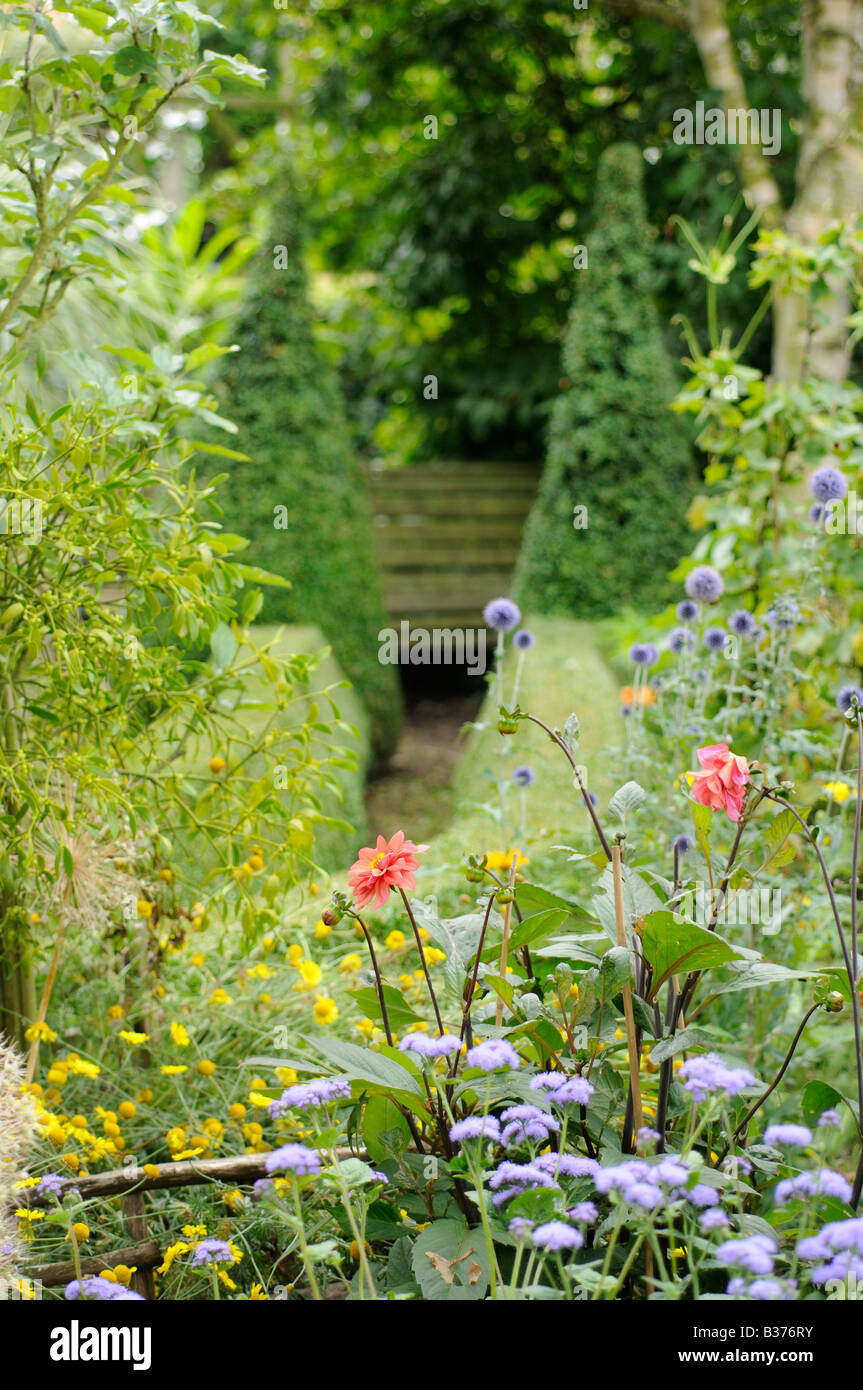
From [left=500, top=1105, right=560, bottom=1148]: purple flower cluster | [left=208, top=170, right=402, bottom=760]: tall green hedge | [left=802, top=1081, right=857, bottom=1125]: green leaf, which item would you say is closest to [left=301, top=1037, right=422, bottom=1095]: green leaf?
[left=500, top=1105, right=560, bottom=1148]: purple flower cluster

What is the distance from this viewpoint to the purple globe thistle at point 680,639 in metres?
2.34

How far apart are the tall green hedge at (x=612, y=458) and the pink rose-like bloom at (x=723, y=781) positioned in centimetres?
374

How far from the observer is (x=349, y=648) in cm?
508

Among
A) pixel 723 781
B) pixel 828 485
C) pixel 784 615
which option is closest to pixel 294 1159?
pixel 723 781

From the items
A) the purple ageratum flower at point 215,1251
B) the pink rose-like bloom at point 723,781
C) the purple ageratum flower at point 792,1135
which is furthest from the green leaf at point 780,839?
the purple ageratum flower at point 215,1251

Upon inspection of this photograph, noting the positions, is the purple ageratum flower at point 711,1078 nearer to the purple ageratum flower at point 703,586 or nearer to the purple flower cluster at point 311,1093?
the purple flower cluster at point 311,1093

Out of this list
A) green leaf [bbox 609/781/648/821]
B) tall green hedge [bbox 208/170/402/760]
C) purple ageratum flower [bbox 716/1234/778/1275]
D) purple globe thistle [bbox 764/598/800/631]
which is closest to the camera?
purple ageratum flower [bbox 716/1234/778/1275]

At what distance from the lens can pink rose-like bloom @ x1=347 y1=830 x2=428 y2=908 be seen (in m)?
1.40

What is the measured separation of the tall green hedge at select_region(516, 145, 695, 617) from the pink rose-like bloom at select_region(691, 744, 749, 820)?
3736mm

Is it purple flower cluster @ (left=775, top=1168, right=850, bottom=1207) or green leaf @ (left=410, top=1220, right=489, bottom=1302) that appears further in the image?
green leaf @ (left=410, top=1220, right=489, bottom=1302)

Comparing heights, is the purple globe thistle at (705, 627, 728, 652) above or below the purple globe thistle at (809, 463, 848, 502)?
below

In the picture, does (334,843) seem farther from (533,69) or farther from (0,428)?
(533,69)

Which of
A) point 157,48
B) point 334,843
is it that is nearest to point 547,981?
point 157,48

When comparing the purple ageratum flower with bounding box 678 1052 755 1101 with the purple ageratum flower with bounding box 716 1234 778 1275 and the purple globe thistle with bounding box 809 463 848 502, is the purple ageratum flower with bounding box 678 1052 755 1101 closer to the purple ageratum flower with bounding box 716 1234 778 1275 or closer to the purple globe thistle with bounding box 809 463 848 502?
the purple ageratum flower with bounding box 716 1234 778 1275
